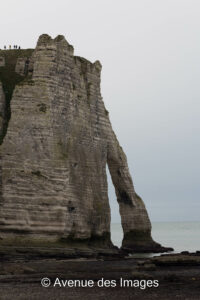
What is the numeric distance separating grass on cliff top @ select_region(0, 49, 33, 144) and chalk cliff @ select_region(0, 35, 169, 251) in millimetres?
97

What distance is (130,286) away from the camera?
35656 millimetres

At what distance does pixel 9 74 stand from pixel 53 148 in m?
10.3

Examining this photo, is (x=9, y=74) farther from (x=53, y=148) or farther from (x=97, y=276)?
(x=97, y=276)

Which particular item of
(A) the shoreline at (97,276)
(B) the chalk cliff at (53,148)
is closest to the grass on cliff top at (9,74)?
(B) the chalk cliff at (53,148)

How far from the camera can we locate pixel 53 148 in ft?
215

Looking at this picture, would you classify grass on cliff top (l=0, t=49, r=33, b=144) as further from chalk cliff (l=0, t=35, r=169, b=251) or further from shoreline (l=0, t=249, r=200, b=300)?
shoreline (l=0, t=249, r=200, b=300)

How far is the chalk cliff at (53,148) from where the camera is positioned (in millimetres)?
62062

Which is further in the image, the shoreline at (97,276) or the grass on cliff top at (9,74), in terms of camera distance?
the grass on cliff top at (9,74)

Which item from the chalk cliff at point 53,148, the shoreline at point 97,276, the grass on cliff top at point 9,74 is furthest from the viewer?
the grass on cliff top at point 9,74

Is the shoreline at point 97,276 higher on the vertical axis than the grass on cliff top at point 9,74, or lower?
lower

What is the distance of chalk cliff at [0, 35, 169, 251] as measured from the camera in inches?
2443

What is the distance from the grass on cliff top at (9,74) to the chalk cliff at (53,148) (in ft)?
0.32

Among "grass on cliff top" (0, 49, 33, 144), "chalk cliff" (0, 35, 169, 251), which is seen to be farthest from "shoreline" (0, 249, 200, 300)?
"grass on cliff top" (0, 49, 33, 144)

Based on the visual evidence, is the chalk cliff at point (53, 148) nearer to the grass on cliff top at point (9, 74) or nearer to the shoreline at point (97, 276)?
the grass on cliff top at point (9, 74)
